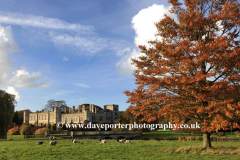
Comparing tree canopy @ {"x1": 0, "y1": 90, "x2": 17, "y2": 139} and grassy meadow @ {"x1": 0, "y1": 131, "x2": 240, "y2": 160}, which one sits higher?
tree canopy @ {"x1": 0, "y1": 90, "x2": 17, "y2": 139}

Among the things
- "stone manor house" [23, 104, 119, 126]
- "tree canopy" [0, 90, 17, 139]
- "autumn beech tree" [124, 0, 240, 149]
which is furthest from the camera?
"stone manor house" [23, 104, 119, 126]

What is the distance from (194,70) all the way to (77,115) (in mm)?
64973

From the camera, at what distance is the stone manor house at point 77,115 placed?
72.5 metres

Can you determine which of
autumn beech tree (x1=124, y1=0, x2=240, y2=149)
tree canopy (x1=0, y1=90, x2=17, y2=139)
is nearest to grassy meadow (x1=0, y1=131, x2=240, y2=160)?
autumn beech tree (x1=124, y1=0, x2=240, y2=149)

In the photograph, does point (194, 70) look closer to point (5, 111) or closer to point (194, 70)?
point (194, 70)

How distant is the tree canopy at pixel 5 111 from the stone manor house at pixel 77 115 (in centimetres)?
3667

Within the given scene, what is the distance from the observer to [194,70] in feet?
46.9

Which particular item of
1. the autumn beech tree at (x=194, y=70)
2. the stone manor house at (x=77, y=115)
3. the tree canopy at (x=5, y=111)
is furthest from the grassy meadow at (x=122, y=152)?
the stone manor house at (x=77, y=115)

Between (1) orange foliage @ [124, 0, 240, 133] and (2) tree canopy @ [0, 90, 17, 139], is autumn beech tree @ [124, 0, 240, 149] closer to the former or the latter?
(1) orange foliage @ [124, 0, 240, 133]

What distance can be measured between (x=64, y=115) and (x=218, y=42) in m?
74.7

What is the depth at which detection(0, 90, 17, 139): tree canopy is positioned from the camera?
111 ft

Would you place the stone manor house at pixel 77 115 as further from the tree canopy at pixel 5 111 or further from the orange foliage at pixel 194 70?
the orange foliage at pixel 194 70

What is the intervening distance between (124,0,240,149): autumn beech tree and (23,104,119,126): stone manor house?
5756 centimetres

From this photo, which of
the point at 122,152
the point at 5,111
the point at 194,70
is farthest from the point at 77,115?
the point at 194,70
